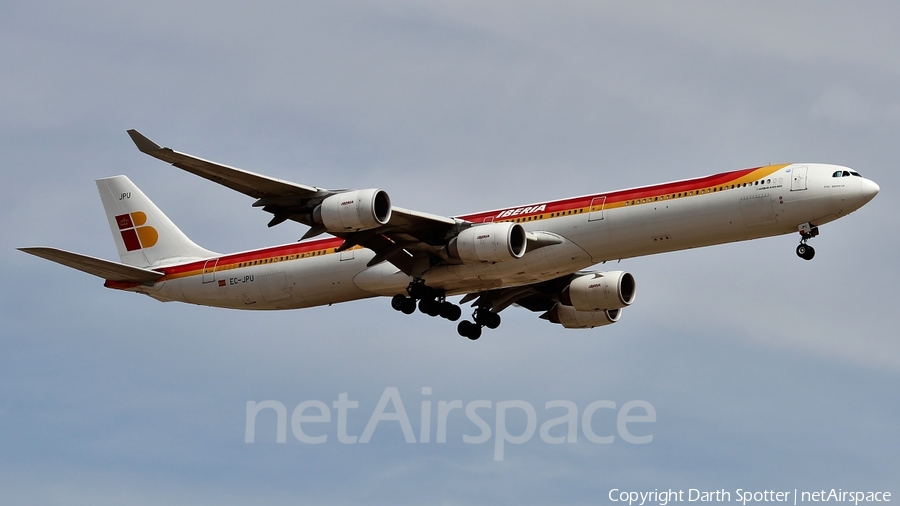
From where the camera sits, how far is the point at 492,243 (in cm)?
4297

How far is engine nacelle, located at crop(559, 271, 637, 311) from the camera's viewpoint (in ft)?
164

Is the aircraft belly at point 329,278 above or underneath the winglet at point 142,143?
underneath

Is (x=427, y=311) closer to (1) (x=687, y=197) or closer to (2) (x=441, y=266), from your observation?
(2) (x=441, y=266)

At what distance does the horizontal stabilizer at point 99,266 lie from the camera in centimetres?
4587

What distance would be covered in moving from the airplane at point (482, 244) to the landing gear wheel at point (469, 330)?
0.17ft

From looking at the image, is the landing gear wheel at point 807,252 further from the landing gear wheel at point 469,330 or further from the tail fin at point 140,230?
the tail fin at point 140,230

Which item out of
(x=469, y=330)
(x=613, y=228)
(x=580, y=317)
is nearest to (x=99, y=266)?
(x=469, y=330)

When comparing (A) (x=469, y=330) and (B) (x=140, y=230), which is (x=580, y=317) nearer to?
(A) (x=469, y=330)

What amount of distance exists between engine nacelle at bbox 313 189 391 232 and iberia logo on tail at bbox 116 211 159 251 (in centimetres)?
1684

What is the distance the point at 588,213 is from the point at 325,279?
11.6 metres

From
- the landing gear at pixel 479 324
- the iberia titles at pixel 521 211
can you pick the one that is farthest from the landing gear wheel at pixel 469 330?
the iberia titles at pixel 521 211

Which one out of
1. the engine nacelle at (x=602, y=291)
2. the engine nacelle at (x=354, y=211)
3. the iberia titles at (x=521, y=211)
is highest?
the iberia titles at (x=521, y=211)

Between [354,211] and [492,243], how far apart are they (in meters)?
5.30

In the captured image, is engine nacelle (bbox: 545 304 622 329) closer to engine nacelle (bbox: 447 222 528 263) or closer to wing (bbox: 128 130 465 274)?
wing (bbox: 128 130 465 274)
